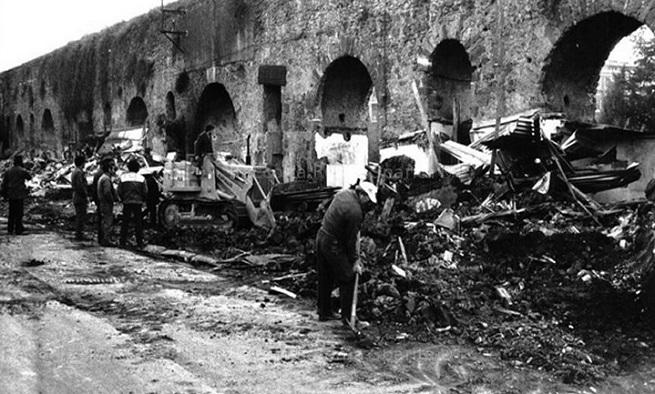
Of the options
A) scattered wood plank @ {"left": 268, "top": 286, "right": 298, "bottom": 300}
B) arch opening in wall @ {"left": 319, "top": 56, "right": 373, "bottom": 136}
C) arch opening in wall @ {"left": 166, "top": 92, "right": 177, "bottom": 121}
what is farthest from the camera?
arch opening in wall @ {"left": 166, "top": 92, "right": 177, "bottom": 121}

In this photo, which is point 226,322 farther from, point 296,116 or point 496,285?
point 296,116

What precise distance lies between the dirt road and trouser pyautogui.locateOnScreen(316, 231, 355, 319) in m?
0.21

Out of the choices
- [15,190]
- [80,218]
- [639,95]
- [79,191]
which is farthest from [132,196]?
[639,95]

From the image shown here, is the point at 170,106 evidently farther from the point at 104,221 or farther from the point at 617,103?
the point at 617,103

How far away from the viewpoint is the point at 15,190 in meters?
12.8

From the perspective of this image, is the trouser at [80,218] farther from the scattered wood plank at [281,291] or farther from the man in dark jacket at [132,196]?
the scattered wood plank at [281,291]

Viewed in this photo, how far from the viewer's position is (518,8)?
41.4 ft

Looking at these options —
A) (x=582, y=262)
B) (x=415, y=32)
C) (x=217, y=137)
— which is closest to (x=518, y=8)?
(x=415, y=32)

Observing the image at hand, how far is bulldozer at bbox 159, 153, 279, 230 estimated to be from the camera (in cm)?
1302

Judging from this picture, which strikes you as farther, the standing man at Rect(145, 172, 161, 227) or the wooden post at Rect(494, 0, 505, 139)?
the standing man at Rect(145, 172, 161, 227)

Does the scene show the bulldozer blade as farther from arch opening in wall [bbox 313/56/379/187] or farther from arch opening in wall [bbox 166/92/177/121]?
arch opening in wall [bbox 166/92/177/121]

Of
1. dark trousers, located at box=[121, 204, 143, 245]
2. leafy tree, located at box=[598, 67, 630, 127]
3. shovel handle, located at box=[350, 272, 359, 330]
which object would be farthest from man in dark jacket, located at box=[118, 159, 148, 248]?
leafy tree, located at box=[598, 67, 630, 127]

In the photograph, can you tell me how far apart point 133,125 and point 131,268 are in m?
19.1

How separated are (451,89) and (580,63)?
3252 millimetres
